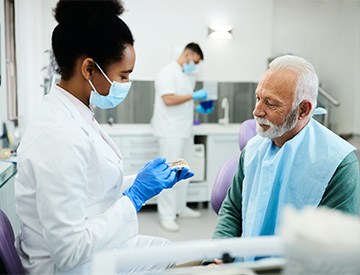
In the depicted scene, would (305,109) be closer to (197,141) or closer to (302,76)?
(302,76)

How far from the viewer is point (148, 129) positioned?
A: 372cm

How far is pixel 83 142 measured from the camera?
105 centimetres

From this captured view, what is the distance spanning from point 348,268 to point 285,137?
0.98 meters

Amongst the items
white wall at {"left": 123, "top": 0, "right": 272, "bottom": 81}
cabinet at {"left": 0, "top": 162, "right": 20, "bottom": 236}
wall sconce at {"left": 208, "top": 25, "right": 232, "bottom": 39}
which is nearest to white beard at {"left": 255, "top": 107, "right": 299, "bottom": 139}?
cabinet at {"left": 0, "top": 162, "right": 20, "bottom": 236}

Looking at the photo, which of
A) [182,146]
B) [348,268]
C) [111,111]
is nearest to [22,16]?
[111,111]

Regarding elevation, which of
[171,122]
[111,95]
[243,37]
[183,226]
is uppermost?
[243,37]

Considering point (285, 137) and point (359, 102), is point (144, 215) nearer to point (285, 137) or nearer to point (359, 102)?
point (359, 102)

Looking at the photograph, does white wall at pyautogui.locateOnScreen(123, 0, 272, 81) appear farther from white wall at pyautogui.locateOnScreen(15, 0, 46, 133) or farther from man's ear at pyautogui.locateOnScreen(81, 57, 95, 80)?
man's ear at pyautogui.locateOnScreen(81, 57, 95, 80)

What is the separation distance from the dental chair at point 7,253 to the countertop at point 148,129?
2413 millimetres

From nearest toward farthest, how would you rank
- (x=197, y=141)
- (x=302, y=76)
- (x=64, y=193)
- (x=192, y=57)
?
(x=64, y=193)
(x=302, y=76)
(x=192, y=57)
(x=197, y=141)

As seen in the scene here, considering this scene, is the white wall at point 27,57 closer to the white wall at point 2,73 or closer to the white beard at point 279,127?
the white wall at point 2,73

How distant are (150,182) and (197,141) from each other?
2558 mm

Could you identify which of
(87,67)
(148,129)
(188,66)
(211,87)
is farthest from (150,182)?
(211,87)

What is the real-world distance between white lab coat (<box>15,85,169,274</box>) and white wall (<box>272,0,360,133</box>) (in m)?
2.55
